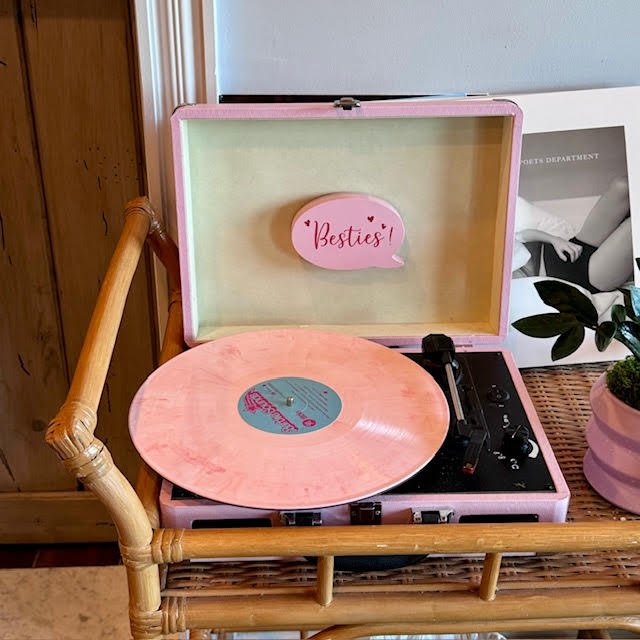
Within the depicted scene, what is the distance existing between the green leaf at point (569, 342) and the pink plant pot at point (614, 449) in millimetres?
76

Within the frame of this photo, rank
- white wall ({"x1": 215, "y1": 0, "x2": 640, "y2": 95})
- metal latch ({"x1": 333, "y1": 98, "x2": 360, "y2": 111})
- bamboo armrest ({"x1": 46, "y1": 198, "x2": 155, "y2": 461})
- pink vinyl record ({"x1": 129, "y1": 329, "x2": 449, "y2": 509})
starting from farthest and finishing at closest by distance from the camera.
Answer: white wall ({"x1": 215, "y1": 0, "x2": 640, "y2": 95}), metal latch ({"x1": 333, "y1": 98, "x2": 360, "y2": 111}), pink vinyl record ({"x1": 129, "y1": 329, "x2": 449, "y2": 509}), bamboo armrest ({"x1": 46, "y1": 198, "x2": 155, "y2": 461})

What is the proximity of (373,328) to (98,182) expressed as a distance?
47cm

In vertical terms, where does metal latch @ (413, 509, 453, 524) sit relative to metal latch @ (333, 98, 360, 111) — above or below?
below

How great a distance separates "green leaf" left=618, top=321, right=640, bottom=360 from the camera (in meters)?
0.84

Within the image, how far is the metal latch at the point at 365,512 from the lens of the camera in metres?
0.81

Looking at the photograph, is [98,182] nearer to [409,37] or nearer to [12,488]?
[409,37]

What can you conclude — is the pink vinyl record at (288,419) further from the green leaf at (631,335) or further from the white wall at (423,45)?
the white wall at (423,45)

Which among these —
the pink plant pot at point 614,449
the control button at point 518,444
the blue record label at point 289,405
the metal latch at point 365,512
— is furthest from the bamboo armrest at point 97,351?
the pink plant pot at point 614,449

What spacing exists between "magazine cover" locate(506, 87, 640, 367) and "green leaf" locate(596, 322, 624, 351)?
0.32 metres

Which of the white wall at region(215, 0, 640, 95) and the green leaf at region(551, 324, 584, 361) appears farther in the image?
the white wall at region(215, 0, 640, 95)

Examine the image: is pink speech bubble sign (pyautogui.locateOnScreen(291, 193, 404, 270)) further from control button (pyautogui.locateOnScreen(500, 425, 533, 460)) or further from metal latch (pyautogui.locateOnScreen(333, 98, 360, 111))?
control button (pyautogui.locateOnScreen(500, 425, 533, 460))

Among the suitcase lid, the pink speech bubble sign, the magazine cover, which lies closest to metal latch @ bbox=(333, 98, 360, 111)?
the suitcase lid

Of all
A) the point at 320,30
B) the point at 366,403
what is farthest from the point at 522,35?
the point at 366,403

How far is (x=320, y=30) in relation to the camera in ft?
3.51
